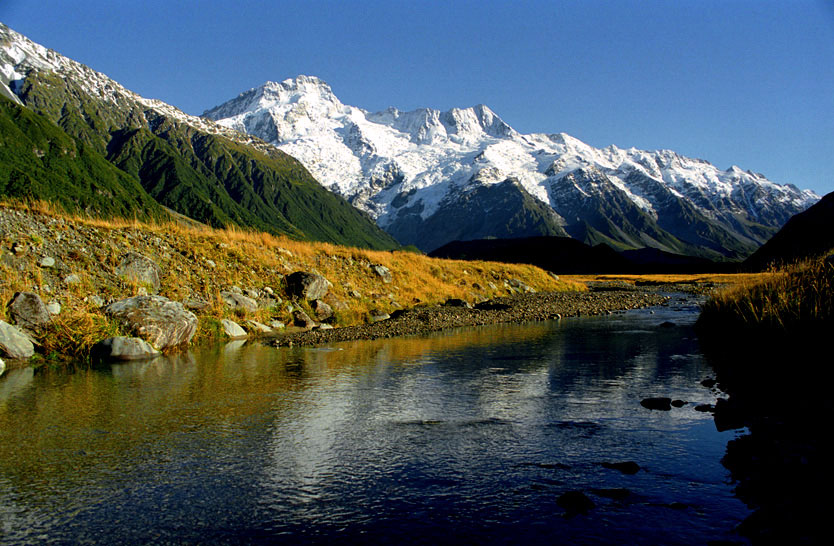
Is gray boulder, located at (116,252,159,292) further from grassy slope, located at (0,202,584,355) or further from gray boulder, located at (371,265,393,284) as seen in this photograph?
gray boulder, located at (371,265,393,284)

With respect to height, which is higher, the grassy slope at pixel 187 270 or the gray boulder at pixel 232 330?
the grassy slope at pixel 187 270

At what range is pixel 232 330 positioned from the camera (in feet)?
75.6

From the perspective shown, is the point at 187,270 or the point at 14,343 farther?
the point at 187,270

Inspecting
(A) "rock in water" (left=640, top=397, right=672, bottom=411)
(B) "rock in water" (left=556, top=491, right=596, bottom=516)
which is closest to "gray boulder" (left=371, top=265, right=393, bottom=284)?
(A) "rock in water" (left=640, top=397, right=672, bottom=411)

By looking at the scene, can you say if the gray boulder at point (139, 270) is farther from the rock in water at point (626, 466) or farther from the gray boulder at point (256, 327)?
the rock in water at point (626, 466)

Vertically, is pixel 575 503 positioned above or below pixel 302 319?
below

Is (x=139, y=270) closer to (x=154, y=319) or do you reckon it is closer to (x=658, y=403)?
(x=154, y=319)

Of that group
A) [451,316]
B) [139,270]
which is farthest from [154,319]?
[451,316]

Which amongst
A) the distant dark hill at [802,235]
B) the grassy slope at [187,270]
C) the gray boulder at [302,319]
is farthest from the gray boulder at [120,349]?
the distant dark hill at [802,235]

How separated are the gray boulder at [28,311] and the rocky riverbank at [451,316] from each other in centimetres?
774

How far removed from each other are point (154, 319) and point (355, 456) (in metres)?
13.8

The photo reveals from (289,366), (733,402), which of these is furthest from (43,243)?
(733,402)

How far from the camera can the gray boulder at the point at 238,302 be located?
25.0 m

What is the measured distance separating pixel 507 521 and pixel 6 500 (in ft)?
21.2
